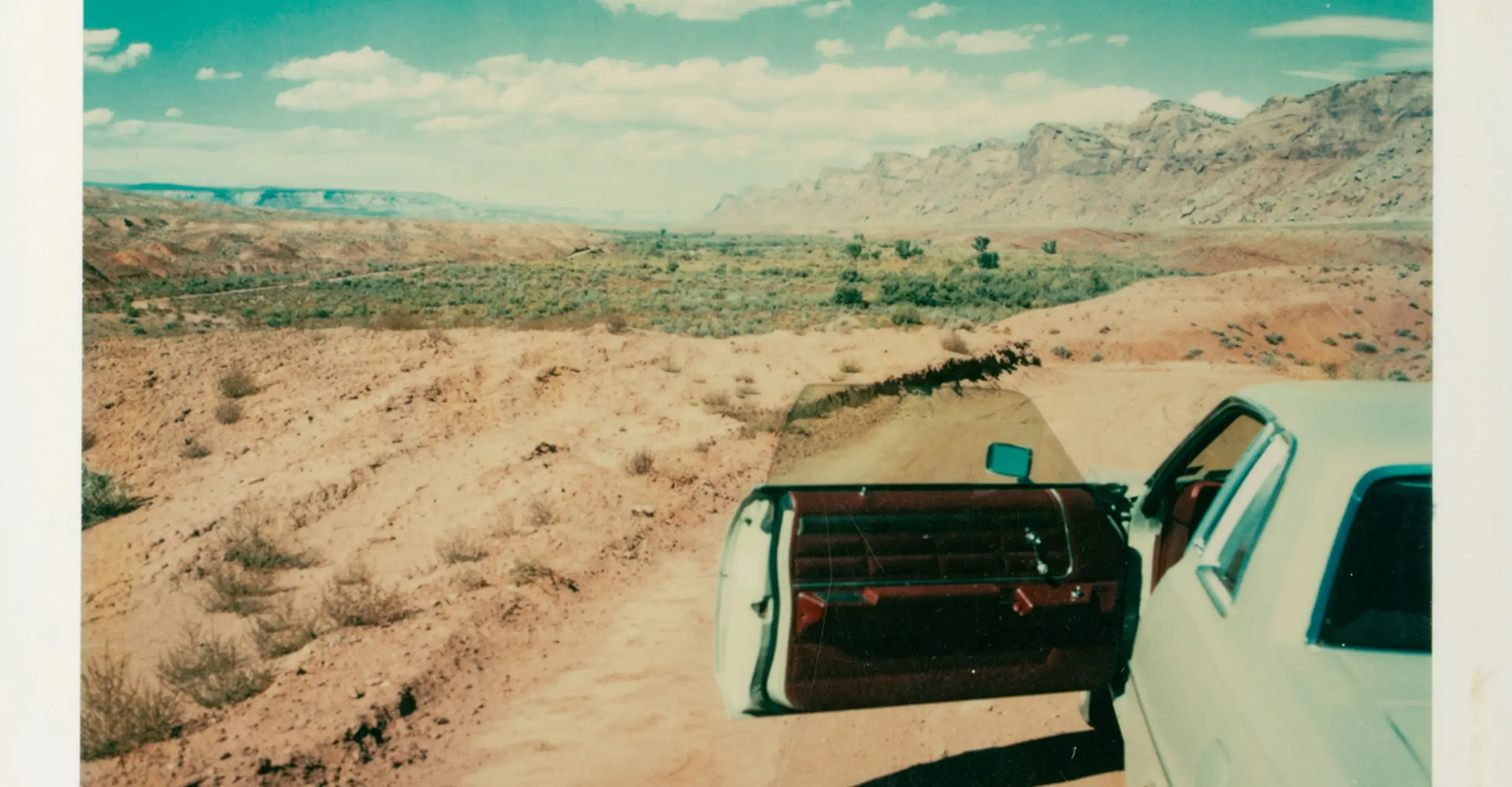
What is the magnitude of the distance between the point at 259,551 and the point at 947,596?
22.7 feet

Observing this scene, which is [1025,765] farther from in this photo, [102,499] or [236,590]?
[102,499]

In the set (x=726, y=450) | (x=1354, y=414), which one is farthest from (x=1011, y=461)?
(x=726, y=450)

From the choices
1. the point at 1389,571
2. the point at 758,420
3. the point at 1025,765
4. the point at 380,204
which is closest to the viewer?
the point at 1389,571

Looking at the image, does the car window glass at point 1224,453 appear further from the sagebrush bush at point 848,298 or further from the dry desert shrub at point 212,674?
the sagebrush bush at point 848,298

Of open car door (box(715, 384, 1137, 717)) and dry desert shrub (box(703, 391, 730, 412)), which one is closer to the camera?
open car door (box(715, 384, 1137, 717))

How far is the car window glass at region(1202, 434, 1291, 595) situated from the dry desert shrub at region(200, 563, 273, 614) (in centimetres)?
662

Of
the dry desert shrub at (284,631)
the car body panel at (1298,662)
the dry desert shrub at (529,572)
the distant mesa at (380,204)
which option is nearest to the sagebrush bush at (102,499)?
the dry desert shrub at (284,631)

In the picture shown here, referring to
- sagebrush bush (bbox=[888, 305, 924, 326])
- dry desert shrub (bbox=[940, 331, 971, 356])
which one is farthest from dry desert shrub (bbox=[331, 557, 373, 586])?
sagebrush bush (bbox=[888, 305, 924, 326])

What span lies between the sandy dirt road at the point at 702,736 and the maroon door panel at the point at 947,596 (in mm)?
1139

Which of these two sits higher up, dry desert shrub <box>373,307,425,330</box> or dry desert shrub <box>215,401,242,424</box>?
dry desert shrub <box>373,307,425,330</box>

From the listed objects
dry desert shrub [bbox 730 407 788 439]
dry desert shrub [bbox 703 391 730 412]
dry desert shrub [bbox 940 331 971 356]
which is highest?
dry desert shrub [bbox 940 331 971 356]

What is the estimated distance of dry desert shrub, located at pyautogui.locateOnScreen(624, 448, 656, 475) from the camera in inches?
377

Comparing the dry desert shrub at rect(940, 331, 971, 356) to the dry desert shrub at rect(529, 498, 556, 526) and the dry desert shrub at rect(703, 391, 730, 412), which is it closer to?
the dry desert shrub at rect(703, 391, 730, 412)

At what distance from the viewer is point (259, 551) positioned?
25.6ft
